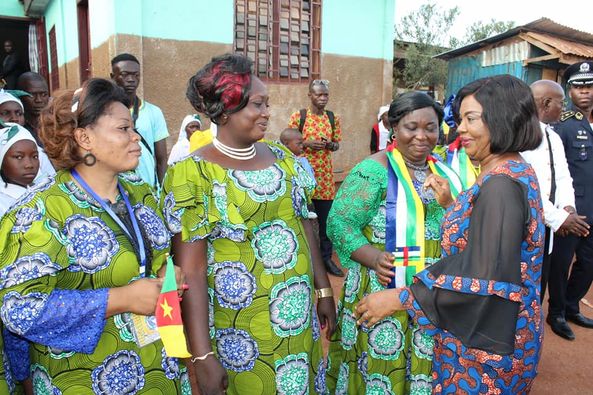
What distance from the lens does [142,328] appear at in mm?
1938

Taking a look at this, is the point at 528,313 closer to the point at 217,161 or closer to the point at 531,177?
the point at 531,177

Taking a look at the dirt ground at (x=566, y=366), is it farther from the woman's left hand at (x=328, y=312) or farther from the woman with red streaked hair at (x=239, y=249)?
the woman with red streaked hair at (x=239, y=249)

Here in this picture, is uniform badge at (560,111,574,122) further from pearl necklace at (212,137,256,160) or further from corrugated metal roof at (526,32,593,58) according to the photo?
corrugated metal roof at (526,32,593,58)

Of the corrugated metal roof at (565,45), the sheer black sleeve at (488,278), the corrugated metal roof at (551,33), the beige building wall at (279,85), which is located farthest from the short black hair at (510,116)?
the corrugated metal roof at (551,33)

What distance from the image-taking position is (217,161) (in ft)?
7.18

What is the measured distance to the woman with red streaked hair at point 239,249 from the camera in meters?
2.03

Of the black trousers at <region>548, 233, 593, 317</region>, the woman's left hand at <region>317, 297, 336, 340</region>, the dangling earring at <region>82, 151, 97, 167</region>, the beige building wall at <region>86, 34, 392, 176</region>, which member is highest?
the beige building wall at <region>86, 34, 392, 176</region>

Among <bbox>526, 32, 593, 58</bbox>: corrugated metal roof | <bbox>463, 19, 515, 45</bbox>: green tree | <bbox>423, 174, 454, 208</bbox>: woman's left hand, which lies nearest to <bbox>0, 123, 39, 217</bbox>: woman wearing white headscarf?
<bbox>423, 174, 454, 208</bbox>: woman's left hand

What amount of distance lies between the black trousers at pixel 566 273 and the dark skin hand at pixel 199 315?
12.5ft

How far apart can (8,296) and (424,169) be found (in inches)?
82.8

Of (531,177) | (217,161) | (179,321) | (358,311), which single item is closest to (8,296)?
(179,321)

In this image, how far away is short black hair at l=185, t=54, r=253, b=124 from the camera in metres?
2.14

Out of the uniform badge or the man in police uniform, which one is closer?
the man in police uniform

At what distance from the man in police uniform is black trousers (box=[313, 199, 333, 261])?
2.55m
